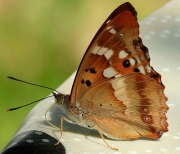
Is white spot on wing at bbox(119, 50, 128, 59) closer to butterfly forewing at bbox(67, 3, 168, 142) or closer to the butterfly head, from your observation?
butterfly forewing at bbox(67, 3, 168, 142)

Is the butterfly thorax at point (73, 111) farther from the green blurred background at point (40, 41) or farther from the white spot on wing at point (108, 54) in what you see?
the green blurred background at point (40, 41)

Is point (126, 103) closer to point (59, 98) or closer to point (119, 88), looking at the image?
point (119, 88)

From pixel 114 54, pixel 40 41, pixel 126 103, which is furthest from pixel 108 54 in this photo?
pixel 40 41

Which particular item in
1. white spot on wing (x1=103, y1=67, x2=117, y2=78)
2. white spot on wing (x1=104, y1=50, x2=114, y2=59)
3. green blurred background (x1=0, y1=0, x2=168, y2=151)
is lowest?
white spot on wing (x1=103, y1=67, x2=117, y2=78)

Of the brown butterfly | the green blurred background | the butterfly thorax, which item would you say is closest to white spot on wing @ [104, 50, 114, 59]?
the brown butterfly

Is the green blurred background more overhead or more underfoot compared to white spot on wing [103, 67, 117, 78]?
more overhead
